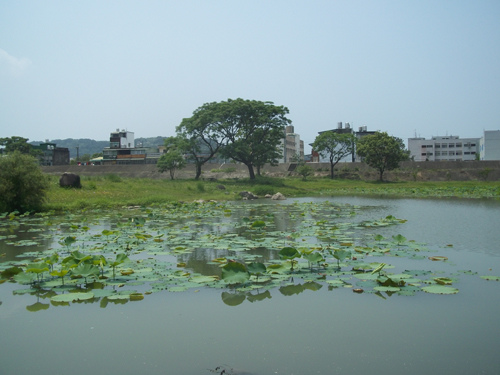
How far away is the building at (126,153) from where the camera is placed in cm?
7294

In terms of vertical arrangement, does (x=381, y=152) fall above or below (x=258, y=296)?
above

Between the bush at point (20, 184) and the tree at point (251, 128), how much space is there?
66.8 feet

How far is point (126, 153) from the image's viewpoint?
262 ft

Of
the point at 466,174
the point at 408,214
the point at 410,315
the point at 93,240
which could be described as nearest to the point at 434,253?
the point at 410,315

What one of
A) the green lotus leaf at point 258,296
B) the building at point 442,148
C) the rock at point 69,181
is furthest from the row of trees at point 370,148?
the green lotus leaf at point 258,296

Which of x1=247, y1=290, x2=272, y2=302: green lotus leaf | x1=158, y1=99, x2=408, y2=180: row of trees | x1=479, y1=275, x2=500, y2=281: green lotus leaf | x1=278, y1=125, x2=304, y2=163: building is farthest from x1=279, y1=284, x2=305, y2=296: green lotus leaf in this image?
x1=278, y1=125, x2=304, y2=163: building

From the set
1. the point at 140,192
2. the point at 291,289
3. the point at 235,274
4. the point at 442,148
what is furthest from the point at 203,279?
the point at 442,148

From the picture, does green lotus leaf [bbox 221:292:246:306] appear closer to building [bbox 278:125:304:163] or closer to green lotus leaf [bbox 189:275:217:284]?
green lotus leaf [bbox 189:275:217:284]

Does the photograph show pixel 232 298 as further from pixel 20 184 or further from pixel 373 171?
pixel 373 171

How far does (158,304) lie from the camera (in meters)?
5.49

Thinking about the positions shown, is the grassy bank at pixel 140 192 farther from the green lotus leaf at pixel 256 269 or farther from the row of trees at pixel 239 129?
the green lotus leaf at pixel 256 269

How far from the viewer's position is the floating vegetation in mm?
5805

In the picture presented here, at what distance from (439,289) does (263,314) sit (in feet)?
7.15

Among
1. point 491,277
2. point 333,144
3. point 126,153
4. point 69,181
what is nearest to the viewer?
point 491,277
